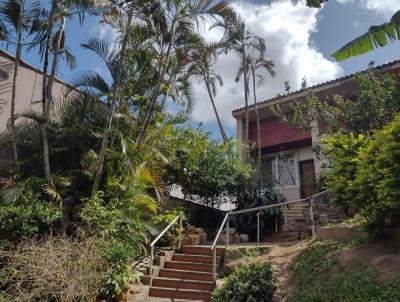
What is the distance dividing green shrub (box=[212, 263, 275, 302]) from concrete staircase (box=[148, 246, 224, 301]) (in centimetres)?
85

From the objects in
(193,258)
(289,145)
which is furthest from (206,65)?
(193,258)

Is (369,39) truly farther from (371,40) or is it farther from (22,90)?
(22,90)

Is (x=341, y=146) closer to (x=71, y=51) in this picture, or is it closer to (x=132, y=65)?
(x=132, y=65)

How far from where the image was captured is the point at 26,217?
25.2ft

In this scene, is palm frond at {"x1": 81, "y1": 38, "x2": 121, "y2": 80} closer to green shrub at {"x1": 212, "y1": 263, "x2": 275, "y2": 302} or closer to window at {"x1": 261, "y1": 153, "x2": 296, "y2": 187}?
green shrub at {"x1": 212, "y1": 263, "x2": 275, "y2": 302}

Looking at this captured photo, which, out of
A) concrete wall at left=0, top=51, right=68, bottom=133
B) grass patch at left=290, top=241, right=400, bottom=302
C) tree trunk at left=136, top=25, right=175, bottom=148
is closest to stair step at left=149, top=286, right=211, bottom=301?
grass patch at left=290, top=241, right=400, bottom=302

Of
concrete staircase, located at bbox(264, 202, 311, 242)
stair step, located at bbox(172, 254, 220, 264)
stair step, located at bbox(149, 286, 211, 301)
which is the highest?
concrete staircase, located at bbox(264, 202, 311, 242)

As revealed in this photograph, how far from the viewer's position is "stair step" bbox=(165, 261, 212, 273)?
29.1 feet

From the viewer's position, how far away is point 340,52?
20.1 ft

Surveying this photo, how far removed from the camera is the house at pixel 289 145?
593 inches

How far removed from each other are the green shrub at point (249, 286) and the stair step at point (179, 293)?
1.99 feet

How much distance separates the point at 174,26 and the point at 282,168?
31.4ft

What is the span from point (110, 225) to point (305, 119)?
25.8 feet

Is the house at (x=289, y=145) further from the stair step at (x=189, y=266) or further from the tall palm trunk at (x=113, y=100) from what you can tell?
the tall palm trunk at (x=113, y=100)
